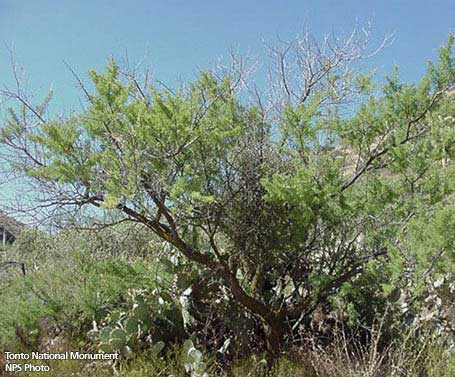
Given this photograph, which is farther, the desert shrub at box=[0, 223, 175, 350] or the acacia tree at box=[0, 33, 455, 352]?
the desert shrub at box=[0, 223, 175, 350]

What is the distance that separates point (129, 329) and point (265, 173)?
2320 millimetres

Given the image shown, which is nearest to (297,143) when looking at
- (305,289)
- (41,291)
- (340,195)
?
(340,195)

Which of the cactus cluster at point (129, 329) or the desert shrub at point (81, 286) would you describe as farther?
the desert shrub at point (81, 286)

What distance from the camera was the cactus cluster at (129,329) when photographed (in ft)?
17.7

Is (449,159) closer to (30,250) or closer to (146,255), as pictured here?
(146,255)

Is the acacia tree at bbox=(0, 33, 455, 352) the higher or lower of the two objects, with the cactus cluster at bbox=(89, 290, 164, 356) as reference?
higher

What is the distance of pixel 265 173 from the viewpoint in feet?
18.0

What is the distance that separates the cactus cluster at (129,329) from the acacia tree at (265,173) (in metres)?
0.90

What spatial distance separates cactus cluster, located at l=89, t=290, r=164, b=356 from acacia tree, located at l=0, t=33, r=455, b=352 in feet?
2.96

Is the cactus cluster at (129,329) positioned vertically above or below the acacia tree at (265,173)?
below

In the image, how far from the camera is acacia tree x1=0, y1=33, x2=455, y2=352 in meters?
4.62

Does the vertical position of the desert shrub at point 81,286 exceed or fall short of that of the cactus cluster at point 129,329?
it exceeds it

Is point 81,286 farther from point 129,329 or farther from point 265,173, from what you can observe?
point 265,173

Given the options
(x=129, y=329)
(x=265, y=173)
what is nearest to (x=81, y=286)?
(x=129, y=329)
